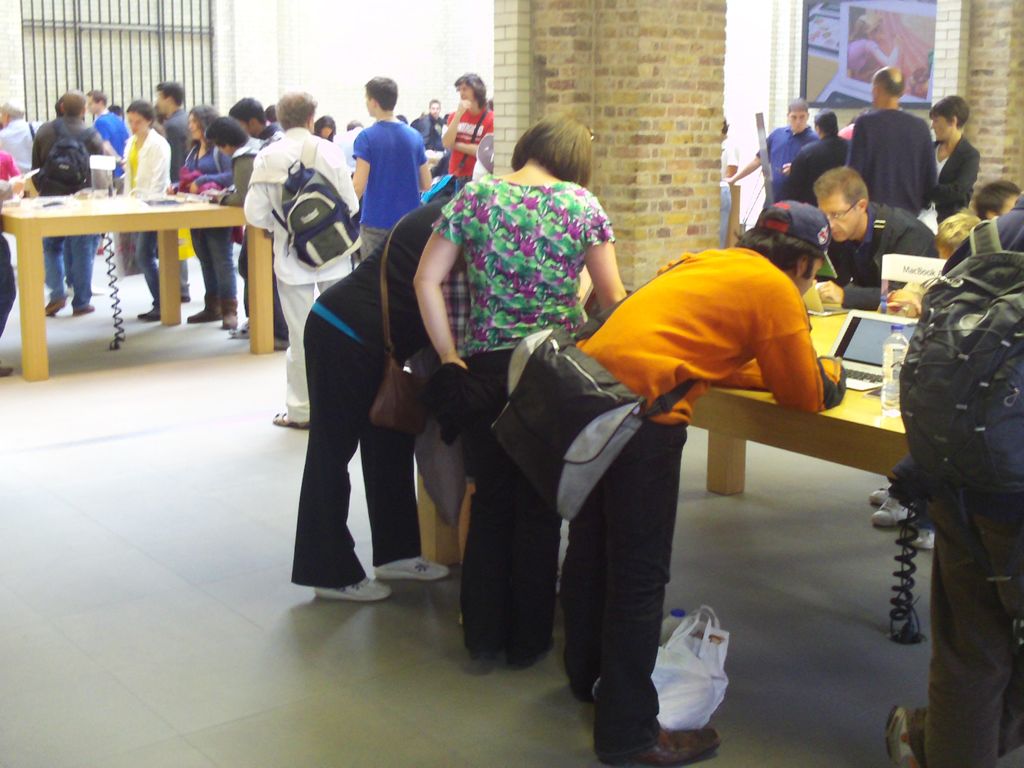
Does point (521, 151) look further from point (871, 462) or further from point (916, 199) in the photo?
point (916, 199)

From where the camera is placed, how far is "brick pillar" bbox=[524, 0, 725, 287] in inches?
285

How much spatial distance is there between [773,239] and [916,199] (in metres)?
4.10

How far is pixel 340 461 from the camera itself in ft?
13.5

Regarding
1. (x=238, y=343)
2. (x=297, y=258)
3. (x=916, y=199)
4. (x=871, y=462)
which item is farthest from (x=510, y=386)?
(x=238, y=343)

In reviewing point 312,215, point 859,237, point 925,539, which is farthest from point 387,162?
point 925,539

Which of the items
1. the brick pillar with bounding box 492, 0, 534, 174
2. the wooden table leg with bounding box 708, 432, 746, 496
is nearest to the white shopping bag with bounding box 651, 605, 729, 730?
the wooden table leg with bounding box 708, 432, 746, 496

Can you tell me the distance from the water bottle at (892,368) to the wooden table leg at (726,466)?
5.24ft

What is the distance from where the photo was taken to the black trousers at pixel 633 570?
3070 mm

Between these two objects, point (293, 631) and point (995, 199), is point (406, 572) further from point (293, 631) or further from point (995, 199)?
point (995, 199)

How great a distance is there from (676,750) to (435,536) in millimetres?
1547

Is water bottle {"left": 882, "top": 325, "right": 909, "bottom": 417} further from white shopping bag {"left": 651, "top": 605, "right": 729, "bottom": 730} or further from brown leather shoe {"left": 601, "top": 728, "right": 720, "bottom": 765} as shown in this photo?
brown leather shoe {"left": 601, "top": 728, "right": 720, "bottom": 765}

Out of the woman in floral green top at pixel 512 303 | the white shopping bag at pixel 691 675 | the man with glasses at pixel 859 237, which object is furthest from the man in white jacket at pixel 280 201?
the white shopping bag at pixel 691 675

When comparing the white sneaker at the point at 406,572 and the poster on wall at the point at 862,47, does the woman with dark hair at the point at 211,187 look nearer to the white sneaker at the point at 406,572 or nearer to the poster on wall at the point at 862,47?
the white sneaker at the point at 406,572

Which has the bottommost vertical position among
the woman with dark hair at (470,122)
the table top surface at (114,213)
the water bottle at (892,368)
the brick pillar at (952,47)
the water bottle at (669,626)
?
the water bottle at (669,626)
